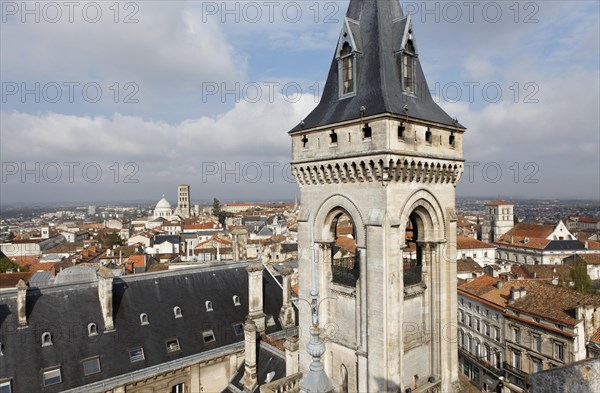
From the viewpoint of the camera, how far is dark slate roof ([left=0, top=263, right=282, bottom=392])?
18.3 meters

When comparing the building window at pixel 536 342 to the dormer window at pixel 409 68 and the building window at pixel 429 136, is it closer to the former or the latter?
the building window at pixel 429 136

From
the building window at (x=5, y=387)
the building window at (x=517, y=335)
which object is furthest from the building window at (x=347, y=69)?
the building window at (x=517, y=335)

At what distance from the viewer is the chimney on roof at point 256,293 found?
2286 cm

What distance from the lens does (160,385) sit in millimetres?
20125

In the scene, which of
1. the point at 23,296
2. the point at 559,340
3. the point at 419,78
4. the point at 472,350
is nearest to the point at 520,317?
the point at 559,340

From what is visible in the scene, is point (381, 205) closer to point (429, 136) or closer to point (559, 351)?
point (429, 136)

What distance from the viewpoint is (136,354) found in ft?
66.6

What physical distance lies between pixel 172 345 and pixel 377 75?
1756 cm

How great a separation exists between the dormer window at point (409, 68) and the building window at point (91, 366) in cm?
1895

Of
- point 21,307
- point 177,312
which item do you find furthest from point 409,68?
point 21,307

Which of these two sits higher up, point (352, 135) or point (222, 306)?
point (352, 135)

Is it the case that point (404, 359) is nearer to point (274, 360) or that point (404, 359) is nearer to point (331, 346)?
point (331, 346)

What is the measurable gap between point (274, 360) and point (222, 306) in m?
6.77

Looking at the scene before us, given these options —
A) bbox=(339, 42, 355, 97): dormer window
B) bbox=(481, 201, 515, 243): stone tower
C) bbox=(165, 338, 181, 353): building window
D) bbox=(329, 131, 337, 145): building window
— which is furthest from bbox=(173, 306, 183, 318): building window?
bbox=(481, 201, 515, 243): stone tower
